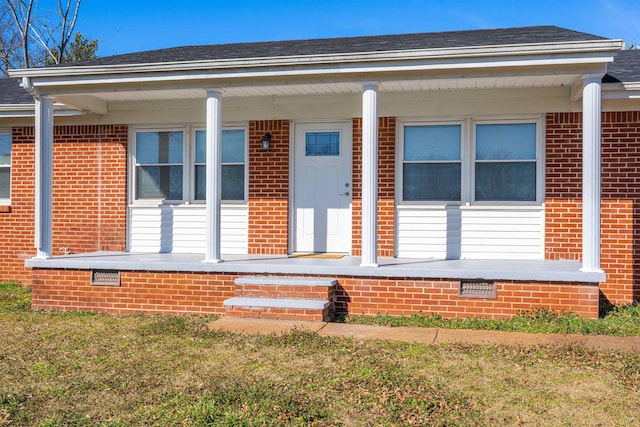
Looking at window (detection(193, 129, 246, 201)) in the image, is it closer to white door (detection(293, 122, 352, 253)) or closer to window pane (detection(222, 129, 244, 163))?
window pane (detection(222, 129, 244, 163))

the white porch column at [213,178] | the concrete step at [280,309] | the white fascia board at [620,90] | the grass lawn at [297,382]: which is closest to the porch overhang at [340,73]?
the white porch column at [213,178]

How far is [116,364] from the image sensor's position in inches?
216

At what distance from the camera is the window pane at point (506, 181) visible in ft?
28.8

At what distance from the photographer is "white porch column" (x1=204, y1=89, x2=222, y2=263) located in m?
8.08

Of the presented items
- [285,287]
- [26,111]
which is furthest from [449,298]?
[26,111]

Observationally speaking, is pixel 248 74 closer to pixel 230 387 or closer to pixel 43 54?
pixel 230 387

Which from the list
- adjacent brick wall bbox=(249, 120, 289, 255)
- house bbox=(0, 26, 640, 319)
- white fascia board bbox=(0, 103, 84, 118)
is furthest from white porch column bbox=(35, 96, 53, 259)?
adjacent brick wall bbox=(249, 120, 289, 255)

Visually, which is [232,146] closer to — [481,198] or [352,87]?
[352,87]

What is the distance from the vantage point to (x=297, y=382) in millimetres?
4891

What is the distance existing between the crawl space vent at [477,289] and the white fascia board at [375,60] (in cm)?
261

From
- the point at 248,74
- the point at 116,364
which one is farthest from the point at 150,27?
the point at 116,364

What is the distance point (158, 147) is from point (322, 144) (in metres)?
2.73

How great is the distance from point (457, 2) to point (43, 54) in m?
17.9

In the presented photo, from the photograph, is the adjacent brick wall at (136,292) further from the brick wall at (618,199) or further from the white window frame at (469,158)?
the brick wall at (618,199)
